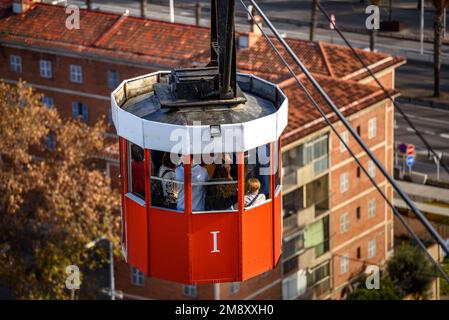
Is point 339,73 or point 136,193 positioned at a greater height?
point 136,193

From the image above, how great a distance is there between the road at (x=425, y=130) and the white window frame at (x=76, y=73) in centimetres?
1427

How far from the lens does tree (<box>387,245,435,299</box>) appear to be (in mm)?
69688

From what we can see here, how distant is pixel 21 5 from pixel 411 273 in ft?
76.6

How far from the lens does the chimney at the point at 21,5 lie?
82.2m

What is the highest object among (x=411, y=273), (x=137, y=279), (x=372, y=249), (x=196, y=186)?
(x=196, y=186)

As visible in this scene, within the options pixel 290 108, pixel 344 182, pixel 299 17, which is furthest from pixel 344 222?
pixel 299 17

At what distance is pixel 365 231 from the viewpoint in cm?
7331

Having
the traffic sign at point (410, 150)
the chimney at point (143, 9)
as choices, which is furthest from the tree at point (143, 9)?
the traffic sign at point (410, 150)

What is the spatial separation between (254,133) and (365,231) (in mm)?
51541

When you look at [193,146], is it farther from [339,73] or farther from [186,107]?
[339,73]

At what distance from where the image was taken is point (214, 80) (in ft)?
73.8

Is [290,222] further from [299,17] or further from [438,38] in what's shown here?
[299,17]

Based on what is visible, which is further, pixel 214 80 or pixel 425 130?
pixel 425 130
